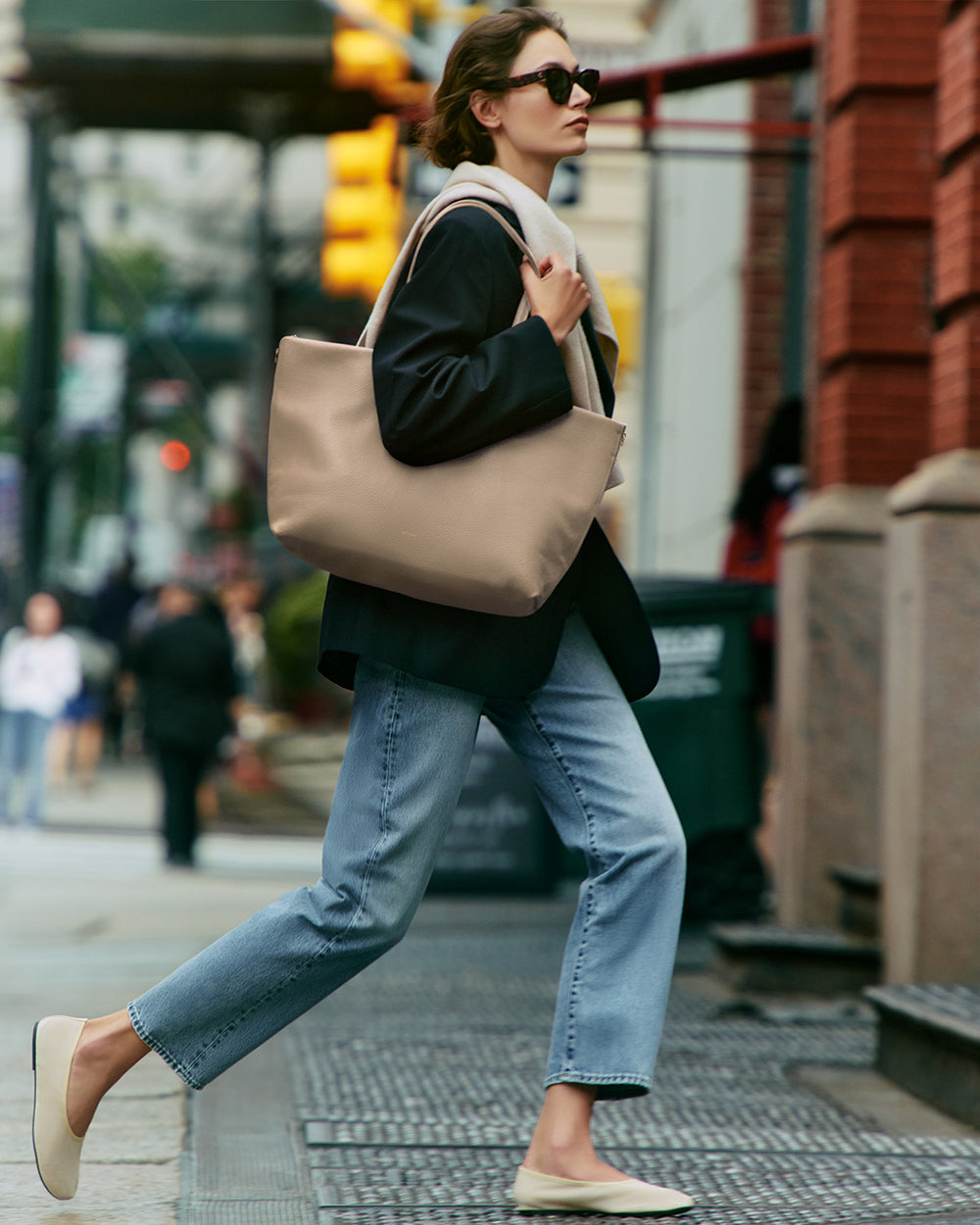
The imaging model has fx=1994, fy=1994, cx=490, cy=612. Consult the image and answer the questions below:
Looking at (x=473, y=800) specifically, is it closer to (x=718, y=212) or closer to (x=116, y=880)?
(x=116, y=880)

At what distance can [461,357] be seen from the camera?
318 cm

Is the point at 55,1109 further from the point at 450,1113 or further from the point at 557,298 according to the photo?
the point at 557,298

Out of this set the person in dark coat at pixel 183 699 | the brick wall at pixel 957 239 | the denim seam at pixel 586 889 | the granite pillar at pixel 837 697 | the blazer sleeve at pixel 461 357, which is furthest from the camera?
the person in dark coat at pixel 183 699

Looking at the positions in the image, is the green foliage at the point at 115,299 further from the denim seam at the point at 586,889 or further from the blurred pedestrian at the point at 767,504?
the denim seam at the point at 586,889

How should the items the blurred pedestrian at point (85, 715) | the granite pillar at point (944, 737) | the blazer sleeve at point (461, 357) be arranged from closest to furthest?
the blazer sleeve at point (461, 357)
the granite pillar at point (944, 737)
the blurred pedestrian at point (85, 715)

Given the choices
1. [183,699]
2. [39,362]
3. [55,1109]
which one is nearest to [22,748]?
[183,699]

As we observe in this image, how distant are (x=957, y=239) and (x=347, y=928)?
3.31m

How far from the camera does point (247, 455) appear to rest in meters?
25.4

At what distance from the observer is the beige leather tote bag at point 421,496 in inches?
123

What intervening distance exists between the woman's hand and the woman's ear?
1.12 ft

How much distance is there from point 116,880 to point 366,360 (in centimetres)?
817

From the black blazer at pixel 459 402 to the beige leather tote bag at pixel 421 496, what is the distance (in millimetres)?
32

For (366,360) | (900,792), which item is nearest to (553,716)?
(366,360)

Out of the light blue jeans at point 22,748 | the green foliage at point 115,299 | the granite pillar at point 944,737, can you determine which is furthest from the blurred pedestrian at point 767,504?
the green foliage at point 115,299
